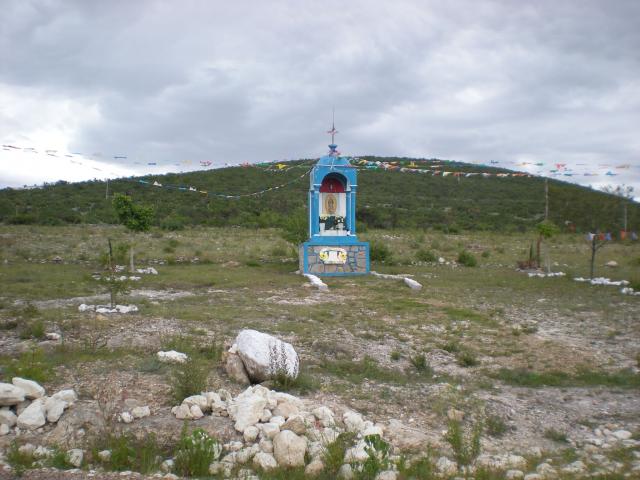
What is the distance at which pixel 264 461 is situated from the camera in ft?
14.3

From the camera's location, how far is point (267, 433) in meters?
4.73

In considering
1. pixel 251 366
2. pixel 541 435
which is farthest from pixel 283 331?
pixel 541 435

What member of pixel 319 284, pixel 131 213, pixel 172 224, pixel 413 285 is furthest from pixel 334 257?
pixel 172 224

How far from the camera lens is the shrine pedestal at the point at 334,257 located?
17.8 meters

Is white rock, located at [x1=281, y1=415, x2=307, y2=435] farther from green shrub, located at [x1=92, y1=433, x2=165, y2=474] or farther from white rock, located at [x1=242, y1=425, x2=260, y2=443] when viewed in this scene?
green shrub, located at [x1=92, y1=433, x2=165, y2=474]

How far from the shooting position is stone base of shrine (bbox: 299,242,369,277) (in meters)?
17.8

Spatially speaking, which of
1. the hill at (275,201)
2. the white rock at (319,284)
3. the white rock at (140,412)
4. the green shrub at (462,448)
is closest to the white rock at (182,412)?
the white rock at (140,412)

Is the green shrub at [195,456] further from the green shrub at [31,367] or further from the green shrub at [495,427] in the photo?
the green shrub at [495,427]

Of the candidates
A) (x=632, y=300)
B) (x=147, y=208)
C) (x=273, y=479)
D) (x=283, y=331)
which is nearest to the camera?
(x=273, y=479)

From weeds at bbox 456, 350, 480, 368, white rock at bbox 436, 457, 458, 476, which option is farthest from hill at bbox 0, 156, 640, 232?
white rock at bbox 436, 457, 458, 476

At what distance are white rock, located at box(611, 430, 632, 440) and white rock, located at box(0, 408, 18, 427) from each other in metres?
5.53

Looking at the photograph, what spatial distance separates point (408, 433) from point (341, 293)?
8697 millimetres

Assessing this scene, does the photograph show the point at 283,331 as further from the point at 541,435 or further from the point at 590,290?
the point at 590,290

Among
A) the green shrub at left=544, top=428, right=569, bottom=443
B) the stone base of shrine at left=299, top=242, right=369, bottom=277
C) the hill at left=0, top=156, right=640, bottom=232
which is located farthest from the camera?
the hill at left=0, top=156, right=640, bottom=232
